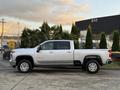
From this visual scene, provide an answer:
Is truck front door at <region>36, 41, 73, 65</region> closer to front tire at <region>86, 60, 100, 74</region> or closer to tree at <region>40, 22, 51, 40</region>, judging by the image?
front tire at <region>86, 60, 100, 74</region>

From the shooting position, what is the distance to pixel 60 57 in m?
17.6

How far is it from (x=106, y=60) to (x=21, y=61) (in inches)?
196

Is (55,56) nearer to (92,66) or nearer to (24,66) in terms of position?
(24,66)

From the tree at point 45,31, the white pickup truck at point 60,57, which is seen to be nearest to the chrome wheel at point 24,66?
the white pickup truck at point 60,57

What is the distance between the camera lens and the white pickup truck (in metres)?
17.6

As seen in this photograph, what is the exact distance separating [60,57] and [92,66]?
194cm

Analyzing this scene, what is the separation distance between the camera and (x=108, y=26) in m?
77.8

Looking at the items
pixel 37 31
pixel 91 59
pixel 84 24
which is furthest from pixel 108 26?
pixel 91 59

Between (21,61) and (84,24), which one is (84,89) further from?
(84,24)

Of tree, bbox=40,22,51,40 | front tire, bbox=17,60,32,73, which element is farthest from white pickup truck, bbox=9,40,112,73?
tree, bbox=40,22,51,40

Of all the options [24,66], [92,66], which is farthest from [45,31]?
[92,66]

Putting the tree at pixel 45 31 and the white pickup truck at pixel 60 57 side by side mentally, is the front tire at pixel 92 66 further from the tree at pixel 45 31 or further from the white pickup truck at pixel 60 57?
the tree at pixel 45 31

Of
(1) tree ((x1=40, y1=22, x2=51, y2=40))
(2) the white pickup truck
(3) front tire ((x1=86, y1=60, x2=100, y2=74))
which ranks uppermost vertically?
(1) tree ((x1=40, y1=22, x2=51, y2=40))

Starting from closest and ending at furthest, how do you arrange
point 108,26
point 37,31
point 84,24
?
1. point 37,31
2. point 108,26
3. point 84,24
